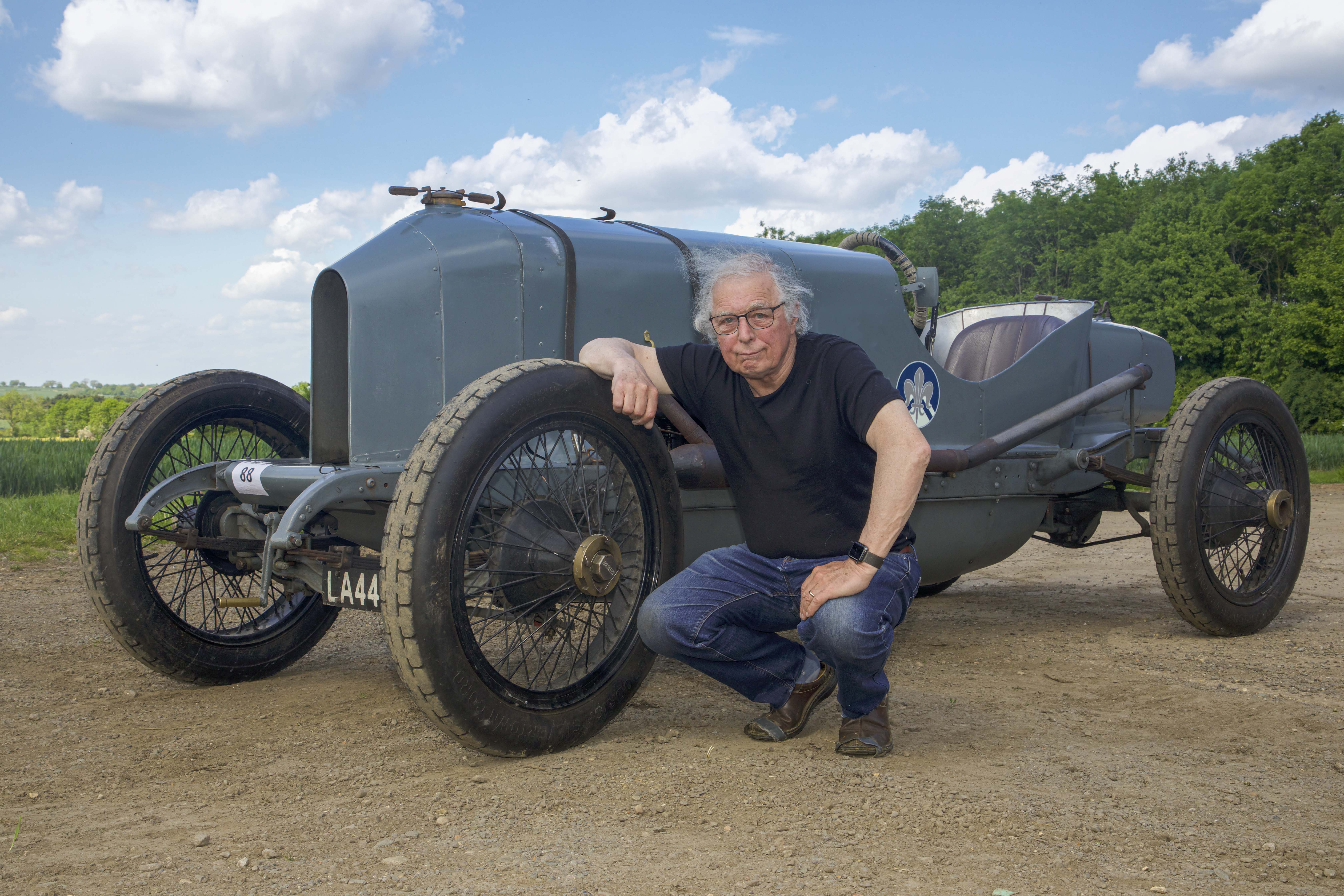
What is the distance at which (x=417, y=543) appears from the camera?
8.25ft

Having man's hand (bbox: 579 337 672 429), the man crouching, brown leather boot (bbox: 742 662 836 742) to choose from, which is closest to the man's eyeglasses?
the man crouching

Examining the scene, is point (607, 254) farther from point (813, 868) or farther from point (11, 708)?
point (11, 708)

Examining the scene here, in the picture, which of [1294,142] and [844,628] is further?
[1294,142]

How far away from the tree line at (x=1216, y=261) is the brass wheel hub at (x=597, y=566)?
91.9ft

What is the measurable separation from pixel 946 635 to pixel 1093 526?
4.16 ft

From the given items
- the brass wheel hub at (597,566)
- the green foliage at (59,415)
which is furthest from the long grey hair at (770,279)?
the green foliage at (59,415)

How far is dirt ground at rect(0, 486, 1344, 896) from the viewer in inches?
81.4

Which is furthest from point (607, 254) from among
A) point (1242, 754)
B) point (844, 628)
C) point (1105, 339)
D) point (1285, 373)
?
point (1285, 373)

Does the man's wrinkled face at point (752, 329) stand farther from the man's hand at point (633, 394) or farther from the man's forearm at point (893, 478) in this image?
the man's forearm at point (893, 478)

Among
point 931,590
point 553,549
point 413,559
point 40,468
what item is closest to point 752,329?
point 553,549

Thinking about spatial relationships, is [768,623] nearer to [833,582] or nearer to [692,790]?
[833,582]

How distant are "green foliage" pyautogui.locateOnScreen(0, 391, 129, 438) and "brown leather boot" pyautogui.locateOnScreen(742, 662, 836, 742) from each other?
10875 millimetres

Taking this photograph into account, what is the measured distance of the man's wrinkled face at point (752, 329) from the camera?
2871mm

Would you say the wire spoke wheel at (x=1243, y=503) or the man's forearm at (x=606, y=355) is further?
the wire spoke wheel at (x=1243, y=503)
